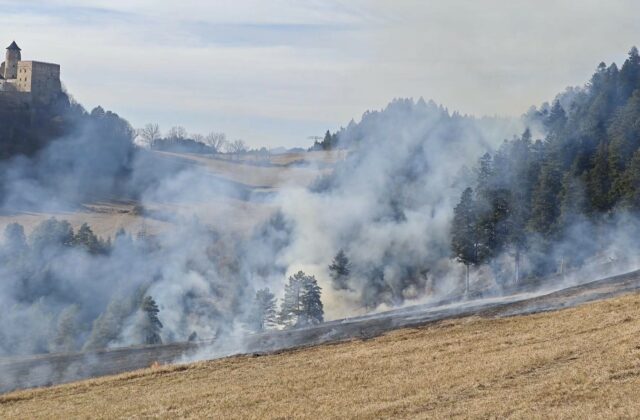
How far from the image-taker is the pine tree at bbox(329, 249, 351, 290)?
81.2m

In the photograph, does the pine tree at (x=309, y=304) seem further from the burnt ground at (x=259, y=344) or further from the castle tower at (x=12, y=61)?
the castle tower at (x=12, y=61)

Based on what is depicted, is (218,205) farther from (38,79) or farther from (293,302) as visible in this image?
(293,302)

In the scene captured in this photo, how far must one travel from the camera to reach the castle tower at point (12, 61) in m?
144

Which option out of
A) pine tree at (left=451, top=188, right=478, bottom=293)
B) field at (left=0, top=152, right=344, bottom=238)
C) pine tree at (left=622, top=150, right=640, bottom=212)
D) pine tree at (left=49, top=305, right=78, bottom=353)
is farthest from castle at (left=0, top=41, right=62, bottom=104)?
pine tree at (left=622, top=150, right=640, bottom=212)

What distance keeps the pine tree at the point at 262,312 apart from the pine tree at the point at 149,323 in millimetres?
9727

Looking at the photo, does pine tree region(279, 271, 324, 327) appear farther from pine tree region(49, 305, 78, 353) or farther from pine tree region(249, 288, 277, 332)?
pine tree region(49, 305, 78, 353)

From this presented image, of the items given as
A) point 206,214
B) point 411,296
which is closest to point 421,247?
point 411,296

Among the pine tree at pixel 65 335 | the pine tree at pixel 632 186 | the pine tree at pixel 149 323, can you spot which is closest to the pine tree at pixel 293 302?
the pine tree at pixel 149 323

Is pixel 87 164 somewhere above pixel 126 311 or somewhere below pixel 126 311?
above

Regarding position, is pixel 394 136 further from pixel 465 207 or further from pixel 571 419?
pixel 571 419

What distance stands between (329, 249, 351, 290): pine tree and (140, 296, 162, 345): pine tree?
2464 cm

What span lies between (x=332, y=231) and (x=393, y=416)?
7469cm

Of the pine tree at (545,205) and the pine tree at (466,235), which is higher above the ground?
the pine tree at (545,205)

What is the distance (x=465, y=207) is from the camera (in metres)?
66.4
